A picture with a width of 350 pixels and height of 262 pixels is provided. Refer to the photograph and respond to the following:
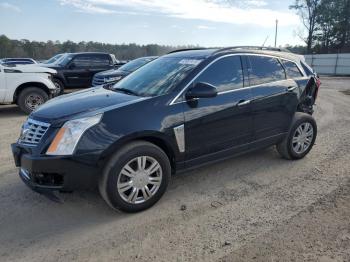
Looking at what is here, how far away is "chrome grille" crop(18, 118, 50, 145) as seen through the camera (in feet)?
11.6

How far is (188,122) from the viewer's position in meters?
3.97

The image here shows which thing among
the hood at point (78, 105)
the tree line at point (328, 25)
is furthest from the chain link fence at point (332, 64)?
the hood at point (78, 105)

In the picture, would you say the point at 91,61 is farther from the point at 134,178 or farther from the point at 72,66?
the point at 134,178

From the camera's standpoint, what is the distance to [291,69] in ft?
17.5

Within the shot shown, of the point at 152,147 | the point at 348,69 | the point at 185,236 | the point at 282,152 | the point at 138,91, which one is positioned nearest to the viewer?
the point at 185,236

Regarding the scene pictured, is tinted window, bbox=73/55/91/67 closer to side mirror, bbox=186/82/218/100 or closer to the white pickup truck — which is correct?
the white pickup truck

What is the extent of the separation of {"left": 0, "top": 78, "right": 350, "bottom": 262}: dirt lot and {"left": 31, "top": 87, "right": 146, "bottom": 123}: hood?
1.08m

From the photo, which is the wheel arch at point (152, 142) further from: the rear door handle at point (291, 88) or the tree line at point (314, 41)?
the tree line at point (314, 41)

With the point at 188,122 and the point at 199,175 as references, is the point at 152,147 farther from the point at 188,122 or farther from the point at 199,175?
the point at 199,175

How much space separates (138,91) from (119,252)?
6.64 feet

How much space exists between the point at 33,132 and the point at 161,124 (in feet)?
4.56

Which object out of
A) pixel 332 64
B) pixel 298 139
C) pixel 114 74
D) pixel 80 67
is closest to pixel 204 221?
Answer: pixel 298 139

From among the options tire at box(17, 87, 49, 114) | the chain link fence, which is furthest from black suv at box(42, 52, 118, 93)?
the chain link fence

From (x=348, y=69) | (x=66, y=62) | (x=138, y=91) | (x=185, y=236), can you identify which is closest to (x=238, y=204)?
(x=185, y=236)
